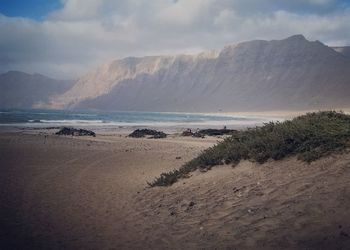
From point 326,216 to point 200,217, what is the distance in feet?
8.05

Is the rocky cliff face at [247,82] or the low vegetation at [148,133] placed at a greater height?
the rocky cliff face at [247,82]

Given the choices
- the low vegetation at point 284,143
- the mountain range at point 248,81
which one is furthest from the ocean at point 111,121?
the mountain range at point 248,81

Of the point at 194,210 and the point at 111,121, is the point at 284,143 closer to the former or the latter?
the point at 194,210

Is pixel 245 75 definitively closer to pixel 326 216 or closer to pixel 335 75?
pixel 335 75

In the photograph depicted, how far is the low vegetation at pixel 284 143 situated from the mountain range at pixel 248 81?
119 metres

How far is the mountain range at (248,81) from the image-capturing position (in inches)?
5536

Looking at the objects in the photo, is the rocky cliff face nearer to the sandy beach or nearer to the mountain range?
the mountain range

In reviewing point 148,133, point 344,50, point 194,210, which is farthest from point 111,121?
point 344,50

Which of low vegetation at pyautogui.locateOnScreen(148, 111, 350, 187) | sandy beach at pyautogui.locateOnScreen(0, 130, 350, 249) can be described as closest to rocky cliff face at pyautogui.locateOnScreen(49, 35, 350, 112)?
low vegetation at pyautogui.locateOnScreen(148, 111, 350, 187)

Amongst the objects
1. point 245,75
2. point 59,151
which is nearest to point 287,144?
point 59,151

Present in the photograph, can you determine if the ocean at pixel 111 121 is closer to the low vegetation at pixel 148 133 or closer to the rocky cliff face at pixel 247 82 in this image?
the low vegetation at pixel 148 133

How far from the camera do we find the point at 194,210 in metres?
8.42

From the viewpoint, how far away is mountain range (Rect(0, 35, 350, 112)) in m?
141

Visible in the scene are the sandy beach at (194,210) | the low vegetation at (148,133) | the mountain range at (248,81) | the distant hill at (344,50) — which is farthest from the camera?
the distant hill at (344,50)
